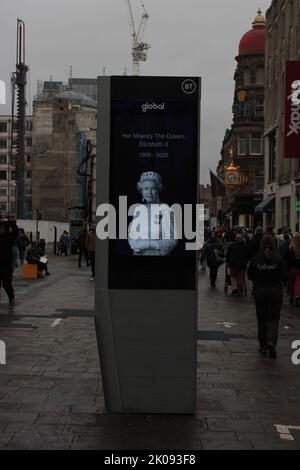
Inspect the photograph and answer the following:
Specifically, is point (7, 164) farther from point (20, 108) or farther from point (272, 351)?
point (272, 351)

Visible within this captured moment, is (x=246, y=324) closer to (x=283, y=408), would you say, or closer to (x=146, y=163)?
(x=283, y=408)

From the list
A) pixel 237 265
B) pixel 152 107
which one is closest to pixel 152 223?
pixel 152 107

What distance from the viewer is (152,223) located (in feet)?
20.7

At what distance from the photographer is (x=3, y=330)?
11.2 m

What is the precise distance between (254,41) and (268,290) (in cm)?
6093

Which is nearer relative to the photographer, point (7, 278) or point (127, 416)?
point (127, 416)

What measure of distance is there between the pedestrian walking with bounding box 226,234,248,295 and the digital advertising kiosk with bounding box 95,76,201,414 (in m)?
11.8

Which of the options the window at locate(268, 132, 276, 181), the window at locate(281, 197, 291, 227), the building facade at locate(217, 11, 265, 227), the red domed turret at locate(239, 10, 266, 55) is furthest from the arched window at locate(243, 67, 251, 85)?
the window at locate(281, 197, 291, 227)

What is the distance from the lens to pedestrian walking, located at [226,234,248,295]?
1816cm

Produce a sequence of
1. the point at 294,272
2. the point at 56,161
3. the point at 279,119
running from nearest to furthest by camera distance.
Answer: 1. the point at 294,272
2. the point at 279,119
3. the point at 56,161

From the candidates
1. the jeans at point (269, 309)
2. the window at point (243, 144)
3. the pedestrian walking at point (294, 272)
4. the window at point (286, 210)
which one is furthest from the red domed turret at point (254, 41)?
the jeans at point (269, 309)

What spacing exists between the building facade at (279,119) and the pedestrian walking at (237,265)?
55.3ft

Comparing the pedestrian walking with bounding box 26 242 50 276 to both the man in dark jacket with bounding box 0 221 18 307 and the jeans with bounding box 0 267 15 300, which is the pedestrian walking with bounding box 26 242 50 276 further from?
the man in dark jacket with bounding box 0 221 18 307
